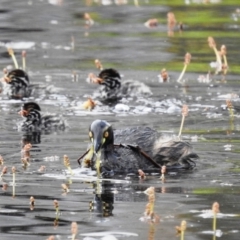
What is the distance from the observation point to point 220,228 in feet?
27.4

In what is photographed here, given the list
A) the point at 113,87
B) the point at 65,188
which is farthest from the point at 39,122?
the point at 65,188

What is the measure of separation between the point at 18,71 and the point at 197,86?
2.62 meters

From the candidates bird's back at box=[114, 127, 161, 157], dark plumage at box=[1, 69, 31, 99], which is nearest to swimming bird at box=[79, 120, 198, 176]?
bird's back at box=[114, 127, 161, 157]

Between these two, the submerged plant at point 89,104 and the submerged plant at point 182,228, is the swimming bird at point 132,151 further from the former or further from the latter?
the submerged plant at point 89,104

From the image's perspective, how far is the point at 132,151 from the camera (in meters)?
11.1

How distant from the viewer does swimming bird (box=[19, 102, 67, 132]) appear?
535 inches

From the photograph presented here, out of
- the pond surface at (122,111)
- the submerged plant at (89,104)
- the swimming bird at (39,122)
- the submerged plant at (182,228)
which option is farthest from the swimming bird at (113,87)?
the submerged plant at (182,228)

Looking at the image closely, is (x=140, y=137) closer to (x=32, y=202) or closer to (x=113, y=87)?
(x=32, y=202)

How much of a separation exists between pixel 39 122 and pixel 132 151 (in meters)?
3.19

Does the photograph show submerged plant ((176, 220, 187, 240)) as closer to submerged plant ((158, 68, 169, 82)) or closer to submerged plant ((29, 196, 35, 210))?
submerged plant ((29, 196, 35, 210))

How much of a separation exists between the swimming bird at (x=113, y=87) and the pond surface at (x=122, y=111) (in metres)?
0.19

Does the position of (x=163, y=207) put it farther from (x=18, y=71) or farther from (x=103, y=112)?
(x=18, y=71)

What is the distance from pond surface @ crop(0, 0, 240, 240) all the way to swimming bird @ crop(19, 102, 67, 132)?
0.52ft

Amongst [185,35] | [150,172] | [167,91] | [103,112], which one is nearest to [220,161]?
[150,172]
